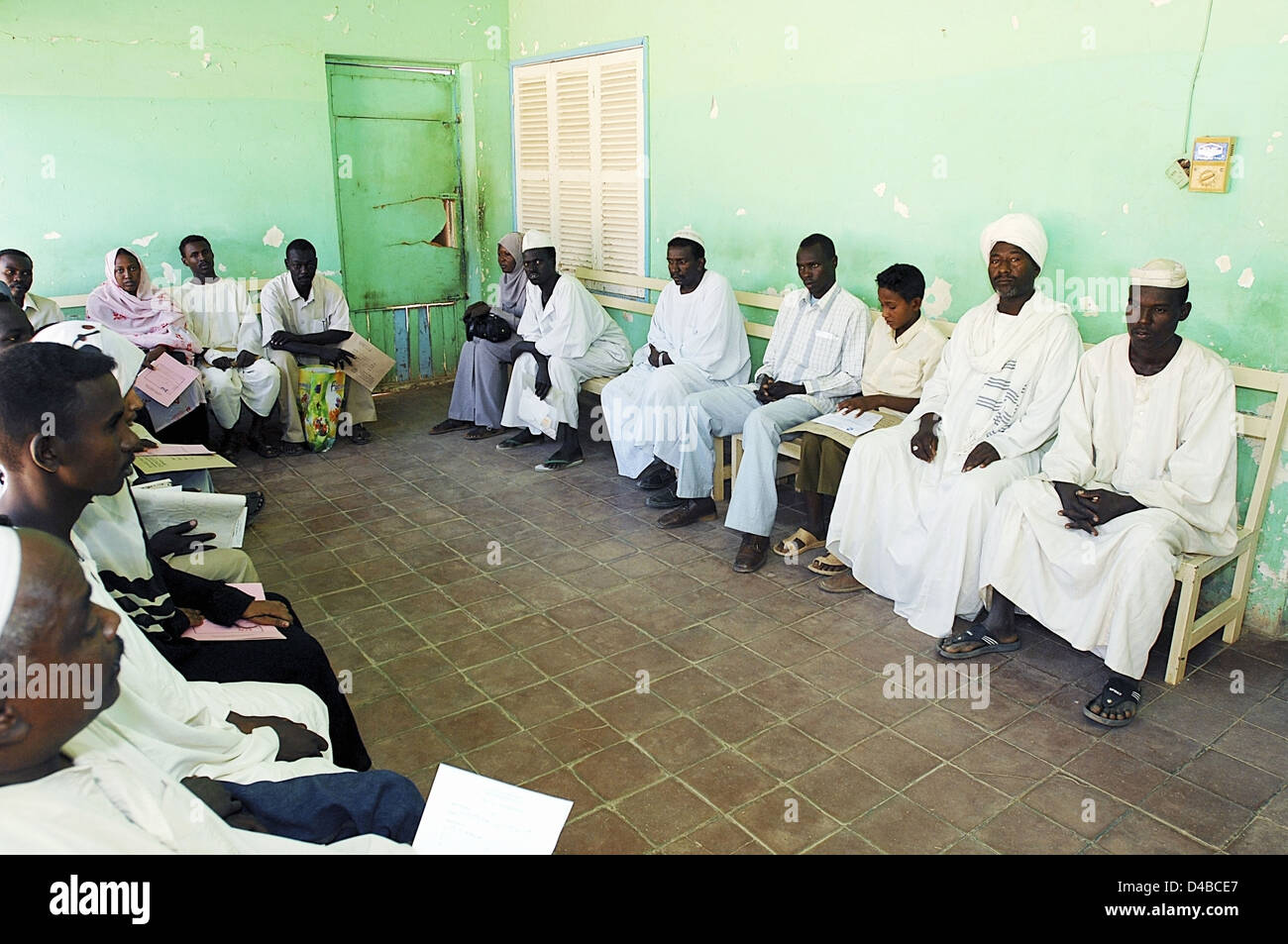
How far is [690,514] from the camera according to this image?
531 centimetres

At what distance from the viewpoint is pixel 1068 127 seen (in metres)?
4.32

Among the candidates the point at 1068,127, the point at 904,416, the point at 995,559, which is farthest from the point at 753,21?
the point at 995,559

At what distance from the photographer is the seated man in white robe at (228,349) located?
6.33 meters

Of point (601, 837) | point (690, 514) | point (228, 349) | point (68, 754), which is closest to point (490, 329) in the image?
point (228, 349)

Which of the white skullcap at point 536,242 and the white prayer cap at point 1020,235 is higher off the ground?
the white prayer cap at point 1020,235

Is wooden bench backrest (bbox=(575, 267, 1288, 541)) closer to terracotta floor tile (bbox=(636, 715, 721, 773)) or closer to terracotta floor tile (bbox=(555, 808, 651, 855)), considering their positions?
terracotta floor tile (bbox=(636, 715, 721, 773))

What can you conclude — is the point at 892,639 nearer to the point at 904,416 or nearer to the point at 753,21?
the point at 904,416


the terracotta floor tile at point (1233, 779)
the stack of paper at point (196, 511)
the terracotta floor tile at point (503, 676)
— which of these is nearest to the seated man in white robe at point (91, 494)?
the stack of paper at point (196, 511)

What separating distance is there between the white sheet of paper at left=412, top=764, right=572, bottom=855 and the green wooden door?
6.89m

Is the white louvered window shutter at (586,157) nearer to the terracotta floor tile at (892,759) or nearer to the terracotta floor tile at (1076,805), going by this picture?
the terracotta floor tile at (892,759)

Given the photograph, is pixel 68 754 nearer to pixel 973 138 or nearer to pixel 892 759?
pixel 892 759

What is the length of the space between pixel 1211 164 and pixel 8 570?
169 inches

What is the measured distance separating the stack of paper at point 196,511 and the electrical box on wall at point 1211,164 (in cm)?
400

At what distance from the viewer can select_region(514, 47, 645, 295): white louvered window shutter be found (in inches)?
269
